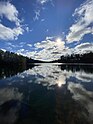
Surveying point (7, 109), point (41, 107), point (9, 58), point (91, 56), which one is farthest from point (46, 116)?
point (91, 56)

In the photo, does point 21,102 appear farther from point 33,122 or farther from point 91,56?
point 91,56

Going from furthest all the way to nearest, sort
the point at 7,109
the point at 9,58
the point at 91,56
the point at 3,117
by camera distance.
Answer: the point at 91,56 < the point at 9,58 < the point at 7,109 < the point at 3,117

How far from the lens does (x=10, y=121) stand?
12766mm

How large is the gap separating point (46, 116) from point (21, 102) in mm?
5231

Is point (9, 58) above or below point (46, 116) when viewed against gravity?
above

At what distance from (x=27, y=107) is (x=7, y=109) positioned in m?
1.98

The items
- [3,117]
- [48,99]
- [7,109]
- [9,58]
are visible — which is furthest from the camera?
[9,58]

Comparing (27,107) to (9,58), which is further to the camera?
(9,58)

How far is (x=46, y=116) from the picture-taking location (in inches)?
555

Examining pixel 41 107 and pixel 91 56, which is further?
pixel 91 56

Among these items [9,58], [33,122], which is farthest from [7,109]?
[9,58]

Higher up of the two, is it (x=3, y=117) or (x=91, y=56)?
(x=91, y=56)

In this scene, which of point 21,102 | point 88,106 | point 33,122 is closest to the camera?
point 33,122

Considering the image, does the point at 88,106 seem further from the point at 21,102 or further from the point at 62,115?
the point at 21,102
